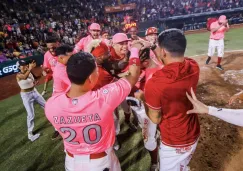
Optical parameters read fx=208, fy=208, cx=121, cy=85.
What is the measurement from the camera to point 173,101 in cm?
243

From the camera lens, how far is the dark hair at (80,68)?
7.22 ft

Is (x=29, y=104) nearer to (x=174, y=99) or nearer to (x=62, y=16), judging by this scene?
(x=174, y=99)

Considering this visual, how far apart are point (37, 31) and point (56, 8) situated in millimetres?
7290

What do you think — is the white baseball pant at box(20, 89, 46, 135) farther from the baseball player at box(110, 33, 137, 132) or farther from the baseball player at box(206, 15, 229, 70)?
the baseball player at box(206, 15, 229, 70)

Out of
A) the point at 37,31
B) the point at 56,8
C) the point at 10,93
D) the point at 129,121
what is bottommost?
the point at 10,93

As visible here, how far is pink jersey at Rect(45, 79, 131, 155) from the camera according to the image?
2225 millimetres

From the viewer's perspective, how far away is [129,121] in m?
5.79

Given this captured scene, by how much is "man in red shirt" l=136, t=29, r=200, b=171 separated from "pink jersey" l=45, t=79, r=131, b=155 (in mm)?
382

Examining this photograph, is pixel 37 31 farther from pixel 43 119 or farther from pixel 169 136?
pixel 169 136

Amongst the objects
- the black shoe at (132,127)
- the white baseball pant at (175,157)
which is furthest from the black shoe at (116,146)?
the white baseball pant at (175,157)

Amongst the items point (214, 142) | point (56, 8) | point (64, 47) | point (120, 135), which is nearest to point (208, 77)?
point (214, 142)

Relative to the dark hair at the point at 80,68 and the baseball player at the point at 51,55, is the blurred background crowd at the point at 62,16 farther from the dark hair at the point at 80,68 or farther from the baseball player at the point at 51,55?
the dark hair at the point at 80,68

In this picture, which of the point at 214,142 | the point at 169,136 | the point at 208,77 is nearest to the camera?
the point at 169,136

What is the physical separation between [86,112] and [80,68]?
1.55 ft
